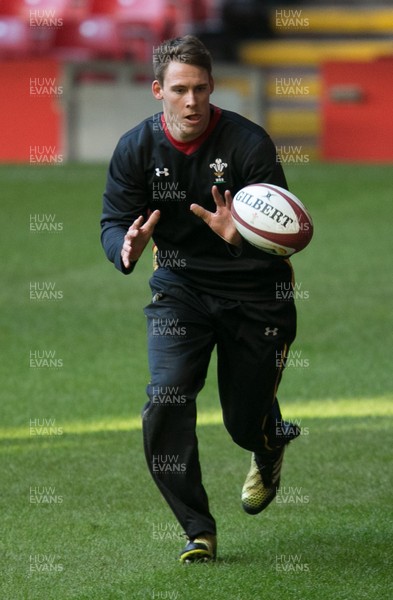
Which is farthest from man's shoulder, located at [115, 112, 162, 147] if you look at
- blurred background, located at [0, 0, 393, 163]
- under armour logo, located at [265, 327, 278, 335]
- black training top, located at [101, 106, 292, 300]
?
blurred background, located at [0, 0, 393, 163]

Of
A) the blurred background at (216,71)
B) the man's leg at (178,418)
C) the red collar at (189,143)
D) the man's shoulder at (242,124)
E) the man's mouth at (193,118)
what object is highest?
the man's mouth at (193,118)

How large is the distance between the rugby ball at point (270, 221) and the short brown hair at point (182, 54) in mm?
642

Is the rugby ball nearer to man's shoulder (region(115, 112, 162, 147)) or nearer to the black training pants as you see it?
the black training pants

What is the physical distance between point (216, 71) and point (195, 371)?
20811 millimetres

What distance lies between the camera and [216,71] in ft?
86.4

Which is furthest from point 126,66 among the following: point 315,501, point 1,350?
point 315,501

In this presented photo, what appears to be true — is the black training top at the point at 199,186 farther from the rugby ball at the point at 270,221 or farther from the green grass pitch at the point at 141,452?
the green grass pitch at the point at 141,452

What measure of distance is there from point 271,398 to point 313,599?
1108 millimetres

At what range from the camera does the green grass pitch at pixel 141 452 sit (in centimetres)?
595

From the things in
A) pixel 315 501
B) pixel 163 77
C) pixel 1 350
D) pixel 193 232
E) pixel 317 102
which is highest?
pixel 163 77

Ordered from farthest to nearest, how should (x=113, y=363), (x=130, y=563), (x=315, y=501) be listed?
(x=113, y=363) < (x=315, y=501) < (x=130, y=563)

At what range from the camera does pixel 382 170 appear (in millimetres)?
23312

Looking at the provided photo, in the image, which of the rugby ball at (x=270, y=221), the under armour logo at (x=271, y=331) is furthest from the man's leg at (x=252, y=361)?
the rugby ball at (x=270, y=221)

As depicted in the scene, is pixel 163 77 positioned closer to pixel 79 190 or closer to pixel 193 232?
pixel 193 232
